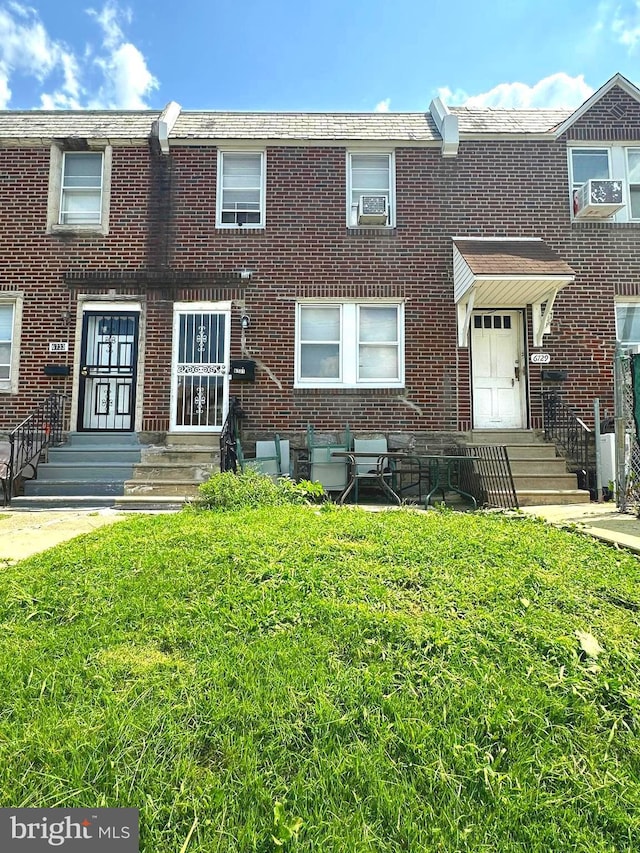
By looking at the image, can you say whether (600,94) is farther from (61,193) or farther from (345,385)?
(61,193)

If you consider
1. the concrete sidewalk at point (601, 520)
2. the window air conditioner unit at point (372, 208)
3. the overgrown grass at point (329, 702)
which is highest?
the window air conditioner unit at point (372, 208)

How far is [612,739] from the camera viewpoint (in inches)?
78.2

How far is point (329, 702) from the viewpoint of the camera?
2045 millimetres

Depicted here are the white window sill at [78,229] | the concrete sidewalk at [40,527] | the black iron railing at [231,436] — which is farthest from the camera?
the white window sill at [78,229]

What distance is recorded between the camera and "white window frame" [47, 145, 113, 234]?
33.4 feet

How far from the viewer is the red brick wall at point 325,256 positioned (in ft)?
Answer: 32.4

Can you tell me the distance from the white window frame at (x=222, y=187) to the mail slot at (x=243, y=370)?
282 cm

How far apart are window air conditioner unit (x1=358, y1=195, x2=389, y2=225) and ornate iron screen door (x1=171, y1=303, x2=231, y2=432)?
3265 millimetres

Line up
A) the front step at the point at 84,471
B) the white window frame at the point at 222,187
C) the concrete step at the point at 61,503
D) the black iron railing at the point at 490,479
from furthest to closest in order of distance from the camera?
1. the white window frame at the point at 222,187
2. the front step at the point at 84,471
3. the concrete step at the point at 61,503
4. the black iron railing at the point at 490,479

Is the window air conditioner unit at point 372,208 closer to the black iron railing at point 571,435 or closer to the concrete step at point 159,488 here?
the black iron railing at point 571,435

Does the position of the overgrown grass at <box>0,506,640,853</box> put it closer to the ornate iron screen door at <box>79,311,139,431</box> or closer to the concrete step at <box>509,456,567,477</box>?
the concrete step at <box>509,456,567,477</box>

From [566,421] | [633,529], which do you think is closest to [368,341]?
[566,421]

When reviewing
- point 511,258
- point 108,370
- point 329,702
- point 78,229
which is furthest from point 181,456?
point 329,702

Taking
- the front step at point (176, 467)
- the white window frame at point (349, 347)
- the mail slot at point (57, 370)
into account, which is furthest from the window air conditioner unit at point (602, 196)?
the mail slot at point (57, 370)
